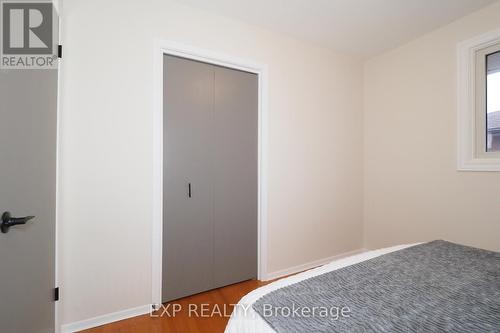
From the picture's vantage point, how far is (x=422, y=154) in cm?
239

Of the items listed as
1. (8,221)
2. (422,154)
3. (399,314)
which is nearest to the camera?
(399,314)

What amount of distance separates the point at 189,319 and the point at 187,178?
1101 mm

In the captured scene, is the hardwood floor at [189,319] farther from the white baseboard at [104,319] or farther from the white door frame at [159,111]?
the white door frame at [159,111]

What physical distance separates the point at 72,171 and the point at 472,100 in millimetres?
3389

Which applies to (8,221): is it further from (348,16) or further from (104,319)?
(348,16)

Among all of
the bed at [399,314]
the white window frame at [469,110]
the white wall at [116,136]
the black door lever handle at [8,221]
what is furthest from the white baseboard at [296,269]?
the black door lever handle at [8,221]

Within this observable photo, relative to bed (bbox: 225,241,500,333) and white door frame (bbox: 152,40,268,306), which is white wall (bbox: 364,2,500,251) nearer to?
bed (bbox: 225,241,500,333)

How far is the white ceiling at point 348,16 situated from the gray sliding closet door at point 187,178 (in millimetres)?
667

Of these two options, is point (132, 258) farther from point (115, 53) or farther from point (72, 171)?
point (115, 53)

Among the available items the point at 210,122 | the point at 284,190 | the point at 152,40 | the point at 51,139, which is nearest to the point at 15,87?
the point at 51,139

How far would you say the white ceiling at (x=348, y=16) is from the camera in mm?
1915

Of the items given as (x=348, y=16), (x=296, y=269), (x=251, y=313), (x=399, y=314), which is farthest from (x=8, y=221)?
(x=348, y=16)

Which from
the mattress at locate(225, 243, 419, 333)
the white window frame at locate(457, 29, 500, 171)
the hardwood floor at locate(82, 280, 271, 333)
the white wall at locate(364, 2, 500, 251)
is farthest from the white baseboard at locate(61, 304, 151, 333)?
the white window frame at locate(457, 29, 500, 171)

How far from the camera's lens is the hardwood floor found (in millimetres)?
1601
